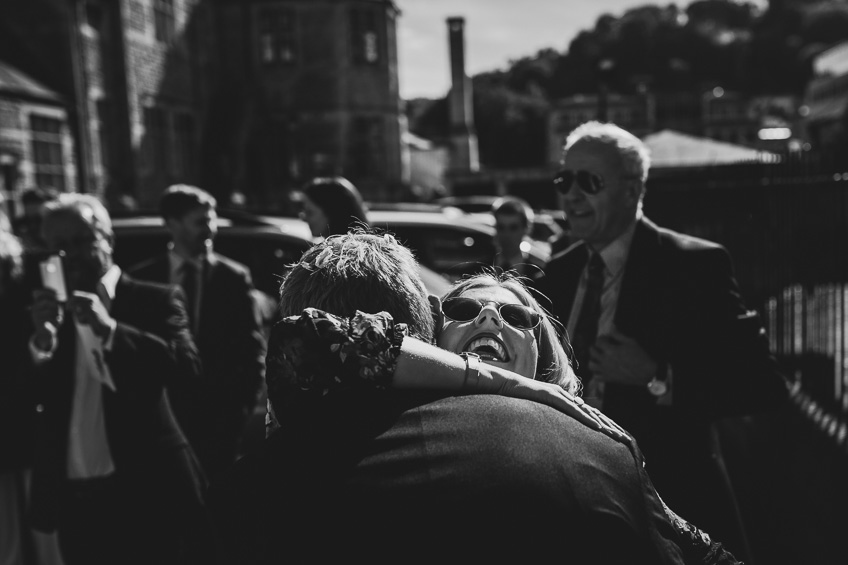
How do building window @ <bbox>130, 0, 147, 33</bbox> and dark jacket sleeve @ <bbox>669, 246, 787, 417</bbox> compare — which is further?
building window @ <bbox>130, 0, 147, 33</bbox>

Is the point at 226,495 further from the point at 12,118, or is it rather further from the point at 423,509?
the point at 12,118

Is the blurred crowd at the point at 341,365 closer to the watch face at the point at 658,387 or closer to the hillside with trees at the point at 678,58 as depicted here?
the watch face at the point at 658,387

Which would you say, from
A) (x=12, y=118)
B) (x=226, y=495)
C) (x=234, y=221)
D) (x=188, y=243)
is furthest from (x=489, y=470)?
(x=12, y=118)

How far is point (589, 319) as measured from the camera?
9.68 feet

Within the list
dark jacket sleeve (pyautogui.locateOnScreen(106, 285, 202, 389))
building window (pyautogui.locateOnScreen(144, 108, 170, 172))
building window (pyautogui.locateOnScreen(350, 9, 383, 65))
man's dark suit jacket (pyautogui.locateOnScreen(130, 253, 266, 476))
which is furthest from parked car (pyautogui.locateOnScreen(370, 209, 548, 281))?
building window (pyautogui.locateOnScreen(350, 9, 383, 65))

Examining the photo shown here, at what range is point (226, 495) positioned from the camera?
1546 millimetres

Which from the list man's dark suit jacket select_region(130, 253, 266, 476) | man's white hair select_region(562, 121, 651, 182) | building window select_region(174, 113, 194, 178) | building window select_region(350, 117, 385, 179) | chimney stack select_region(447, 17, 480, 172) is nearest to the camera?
man's white hair select_region(562, 121, 651, 182)

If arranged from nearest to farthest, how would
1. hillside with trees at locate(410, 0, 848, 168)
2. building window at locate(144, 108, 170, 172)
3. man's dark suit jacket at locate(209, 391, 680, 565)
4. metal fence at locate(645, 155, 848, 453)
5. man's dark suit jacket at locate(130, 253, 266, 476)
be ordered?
man's dark suit jacket at locate(209, 391, 680, 565), man's dark suit jacket at locate(130, 253, 266, 476), metal fence at locate(645, 155, 848, 453), building window at locate(144, 108, 170, 172), hillside with trees at locate(410, 0, 848, 168)

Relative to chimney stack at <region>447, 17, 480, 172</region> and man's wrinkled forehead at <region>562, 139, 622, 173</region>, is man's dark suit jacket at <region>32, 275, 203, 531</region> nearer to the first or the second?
man's wrinkled forehead at <region>562, 139, 622, 173</region>

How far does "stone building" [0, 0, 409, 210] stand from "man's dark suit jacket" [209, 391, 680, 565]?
62.8 feet

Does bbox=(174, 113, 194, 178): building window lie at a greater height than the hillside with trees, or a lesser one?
lesser

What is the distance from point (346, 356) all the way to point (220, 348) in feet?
10.9

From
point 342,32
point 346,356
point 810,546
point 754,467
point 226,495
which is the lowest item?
point 810,546

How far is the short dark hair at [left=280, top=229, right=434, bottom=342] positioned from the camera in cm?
164
